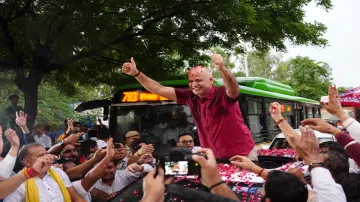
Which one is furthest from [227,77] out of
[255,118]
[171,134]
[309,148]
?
[255,118]

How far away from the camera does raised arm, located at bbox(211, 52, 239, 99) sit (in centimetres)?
368

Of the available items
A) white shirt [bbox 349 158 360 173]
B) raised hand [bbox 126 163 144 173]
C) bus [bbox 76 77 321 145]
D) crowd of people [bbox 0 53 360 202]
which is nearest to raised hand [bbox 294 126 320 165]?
Answer: crowd of people [bbox 0 53 360 202]

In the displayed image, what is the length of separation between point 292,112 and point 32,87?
771 centimetres

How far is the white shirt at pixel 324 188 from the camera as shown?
8.14 feet

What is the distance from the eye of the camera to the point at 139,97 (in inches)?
348

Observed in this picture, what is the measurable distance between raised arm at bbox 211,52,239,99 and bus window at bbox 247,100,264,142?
5842 mm

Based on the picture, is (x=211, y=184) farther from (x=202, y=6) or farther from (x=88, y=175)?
(x=202, y=6)

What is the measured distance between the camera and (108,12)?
403 inches

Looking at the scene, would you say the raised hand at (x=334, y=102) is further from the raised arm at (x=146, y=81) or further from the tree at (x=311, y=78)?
the tree at (x=311, y=78)

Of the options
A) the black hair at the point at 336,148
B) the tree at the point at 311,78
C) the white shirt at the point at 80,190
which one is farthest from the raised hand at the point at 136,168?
the tree at the point at 311,78

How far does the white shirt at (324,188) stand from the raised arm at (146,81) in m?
2.17

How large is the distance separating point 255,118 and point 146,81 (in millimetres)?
6128

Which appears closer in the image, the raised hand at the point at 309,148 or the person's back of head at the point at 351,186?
the raised hand at the point at 309,148

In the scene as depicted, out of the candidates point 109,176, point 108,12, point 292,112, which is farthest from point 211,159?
point 292,112
